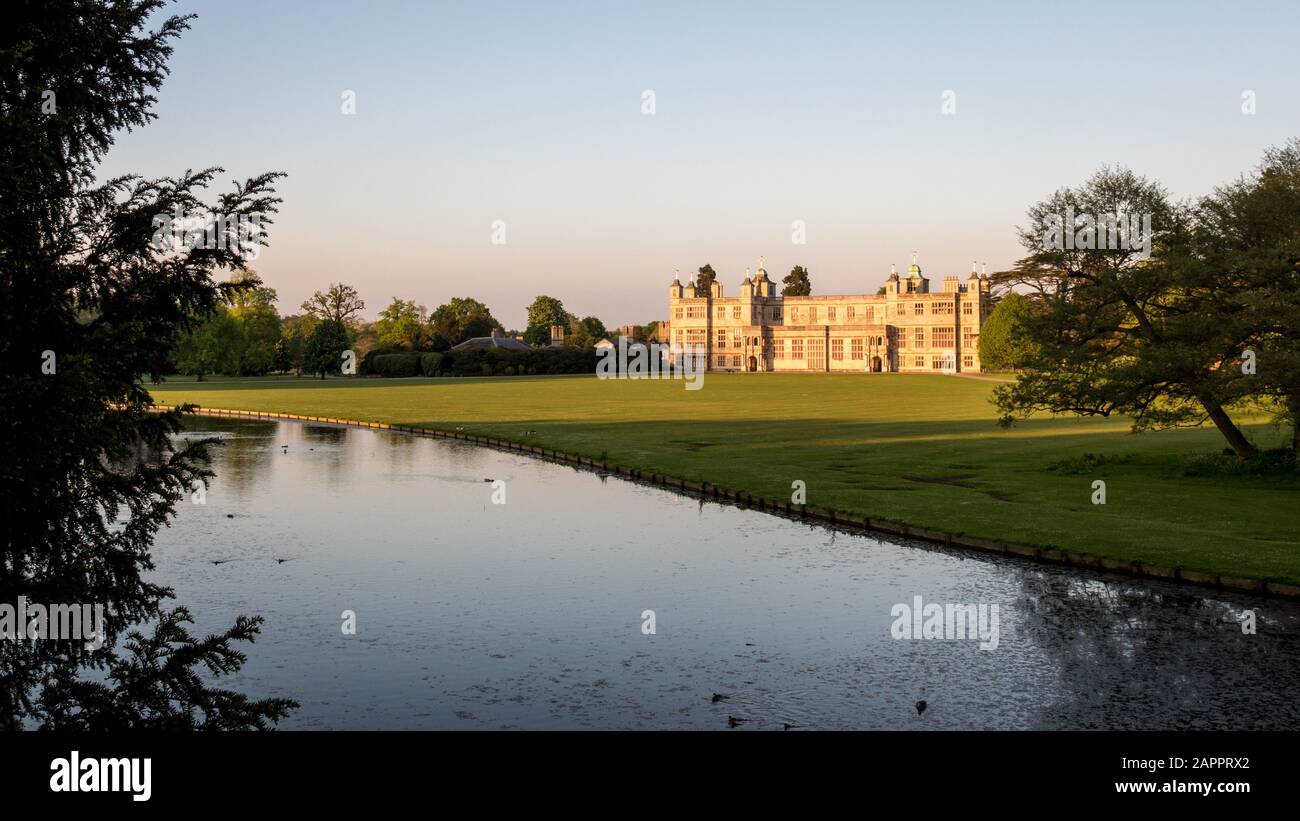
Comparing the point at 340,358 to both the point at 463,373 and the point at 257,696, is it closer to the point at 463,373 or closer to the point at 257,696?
the point at 463,373

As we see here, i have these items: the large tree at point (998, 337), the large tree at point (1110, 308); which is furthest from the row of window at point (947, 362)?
the large tree at point (1110, 308)

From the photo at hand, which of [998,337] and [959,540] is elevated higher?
[998,337]

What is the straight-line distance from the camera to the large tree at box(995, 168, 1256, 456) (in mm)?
33594

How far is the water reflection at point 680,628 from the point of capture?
13.2m

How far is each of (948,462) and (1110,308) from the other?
7294mm

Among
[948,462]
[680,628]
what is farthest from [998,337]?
[680,628]

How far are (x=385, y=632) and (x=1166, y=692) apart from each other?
11.1m

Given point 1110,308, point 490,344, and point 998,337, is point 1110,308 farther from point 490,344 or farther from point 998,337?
point 490,344

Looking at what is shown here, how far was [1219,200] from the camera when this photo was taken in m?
33.6

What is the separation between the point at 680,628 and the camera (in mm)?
17156

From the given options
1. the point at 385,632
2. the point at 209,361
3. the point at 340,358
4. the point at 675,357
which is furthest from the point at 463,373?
the point at 385,632

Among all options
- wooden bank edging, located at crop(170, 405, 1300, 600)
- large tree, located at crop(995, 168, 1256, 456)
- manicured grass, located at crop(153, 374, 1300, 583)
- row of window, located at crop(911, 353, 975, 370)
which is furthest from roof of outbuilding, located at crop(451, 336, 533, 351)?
large tree, located at crop(995, 168, 1256, 456)

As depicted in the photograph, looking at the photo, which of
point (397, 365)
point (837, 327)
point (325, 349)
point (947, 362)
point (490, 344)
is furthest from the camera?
point (837, 327)
